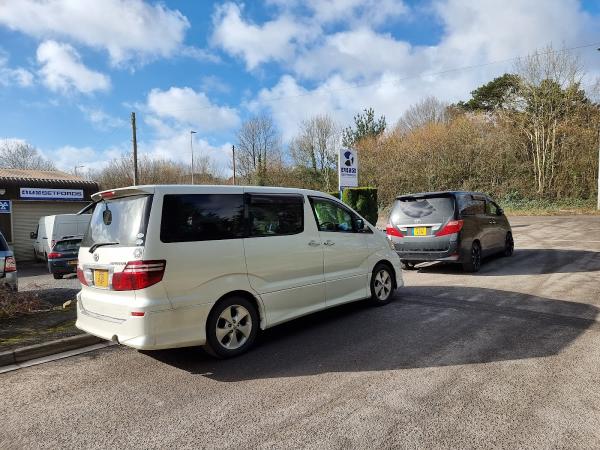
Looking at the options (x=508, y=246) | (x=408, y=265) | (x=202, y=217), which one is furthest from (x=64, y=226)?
(x=508, y=246)

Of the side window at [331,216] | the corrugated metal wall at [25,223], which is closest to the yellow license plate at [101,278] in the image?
the side window at [331,216]

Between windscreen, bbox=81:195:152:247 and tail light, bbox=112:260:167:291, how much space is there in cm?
22

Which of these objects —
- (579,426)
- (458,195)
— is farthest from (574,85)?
(579,426)

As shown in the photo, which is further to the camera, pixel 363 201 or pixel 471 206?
pixel 363 201

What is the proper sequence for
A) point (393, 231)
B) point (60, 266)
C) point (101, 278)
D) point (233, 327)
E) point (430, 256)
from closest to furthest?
point (101, 278) → point (233, 327) → point (430, 256) → point (393, 231) → point (60, 266)

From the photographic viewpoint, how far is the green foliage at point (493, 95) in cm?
3159

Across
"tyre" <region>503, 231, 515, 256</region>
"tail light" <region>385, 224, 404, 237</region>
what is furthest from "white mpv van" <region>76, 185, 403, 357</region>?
"tyre" <region>503, 231, 515, 256</region>

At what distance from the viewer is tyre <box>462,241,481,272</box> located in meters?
9.22

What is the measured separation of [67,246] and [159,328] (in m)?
9.52

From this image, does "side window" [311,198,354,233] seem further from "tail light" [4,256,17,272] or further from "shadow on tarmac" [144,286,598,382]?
"tail light" [4,256,17,272]

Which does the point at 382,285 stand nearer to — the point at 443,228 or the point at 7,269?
the point at 443,228

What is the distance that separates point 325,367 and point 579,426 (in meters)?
2.13

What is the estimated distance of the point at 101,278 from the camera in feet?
14.6

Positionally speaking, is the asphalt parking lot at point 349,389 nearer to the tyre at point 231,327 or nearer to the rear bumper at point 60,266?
the tyre at point 231,327
